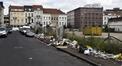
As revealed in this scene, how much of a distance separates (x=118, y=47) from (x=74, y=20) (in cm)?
17594

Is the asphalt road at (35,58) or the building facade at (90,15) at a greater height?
the building facade at (90,15)

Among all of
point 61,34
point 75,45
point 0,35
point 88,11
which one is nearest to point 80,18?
point 88,11

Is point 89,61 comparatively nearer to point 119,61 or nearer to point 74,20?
point 119,61

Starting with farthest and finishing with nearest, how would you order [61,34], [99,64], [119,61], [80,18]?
1. [80,18]
2. [61,34]
3. [119,61]
4. [99,64]

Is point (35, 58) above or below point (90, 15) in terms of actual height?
below

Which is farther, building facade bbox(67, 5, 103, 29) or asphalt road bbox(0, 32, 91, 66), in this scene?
building facade bbox(67, 5, 103, 29)

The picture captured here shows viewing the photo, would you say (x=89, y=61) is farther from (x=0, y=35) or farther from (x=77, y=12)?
(x=77, y=12)

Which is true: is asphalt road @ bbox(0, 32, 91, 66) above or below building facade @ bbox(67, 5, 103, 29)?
below

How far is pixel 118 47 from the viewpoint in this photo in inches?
858

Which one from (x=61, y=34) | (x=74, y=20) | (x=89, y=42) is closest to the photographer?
(x=89, y=42)

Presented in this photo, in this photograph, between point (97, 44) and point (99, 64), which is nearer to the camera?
point (99, 64)

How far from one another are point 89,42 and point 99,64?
12.0 metres

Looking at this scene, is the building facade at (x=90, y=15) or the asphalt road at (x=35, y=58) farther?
the building facade at (x=90, y=15)

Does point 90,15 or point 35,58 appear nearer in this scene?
point 35,58
